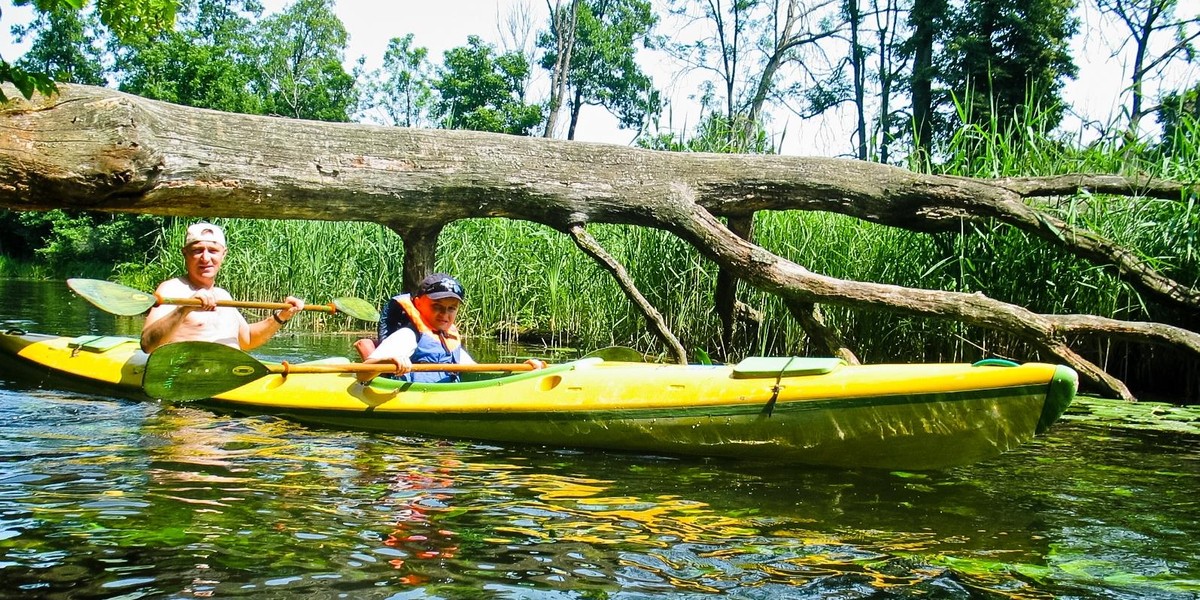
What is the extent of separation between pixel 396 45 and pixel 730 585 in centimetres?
3672

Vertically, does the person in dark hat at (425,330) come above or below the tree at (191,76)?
below

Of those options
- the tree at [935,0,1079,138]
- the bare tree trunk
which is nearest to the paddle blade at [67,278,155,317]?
the bare tree trunk

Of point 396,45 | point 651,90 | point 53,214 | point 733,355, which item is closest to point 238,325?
point 733,355

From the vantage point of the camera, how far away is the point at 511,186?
5.50 m

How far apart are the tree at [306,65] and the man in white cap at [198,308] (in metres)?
27.8

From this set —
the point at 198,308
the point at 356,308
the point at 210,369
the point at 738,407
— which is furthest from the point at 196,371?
the point at 738,407

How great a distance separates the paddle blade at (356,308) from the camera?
6.17 metres

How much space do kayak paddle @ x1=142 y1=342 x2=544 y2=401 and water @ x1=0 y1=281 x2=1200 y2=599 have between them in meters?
0.19

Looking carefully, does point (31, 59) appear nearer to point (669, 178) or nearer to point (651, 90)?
point (651, 90)

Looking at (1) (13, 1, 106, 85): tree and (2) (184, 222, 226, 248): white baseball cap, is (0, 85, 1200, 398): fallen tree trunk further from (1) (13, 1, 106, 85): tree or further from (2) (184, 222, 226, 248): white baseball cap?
(1) (13, 1, 106, 85): tree

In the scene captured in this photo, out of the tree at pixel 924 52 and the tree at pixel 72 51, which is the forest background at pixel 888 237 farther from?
the tree at pixel 72 51

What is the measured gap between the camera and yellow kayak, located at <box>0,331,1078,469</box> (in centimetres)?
374

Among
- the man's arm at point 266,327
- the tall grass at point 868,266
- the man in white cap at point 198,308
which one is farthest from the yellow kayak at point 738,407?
the tall grass at point 868,266

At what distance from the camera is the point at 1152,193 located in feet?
20.3
